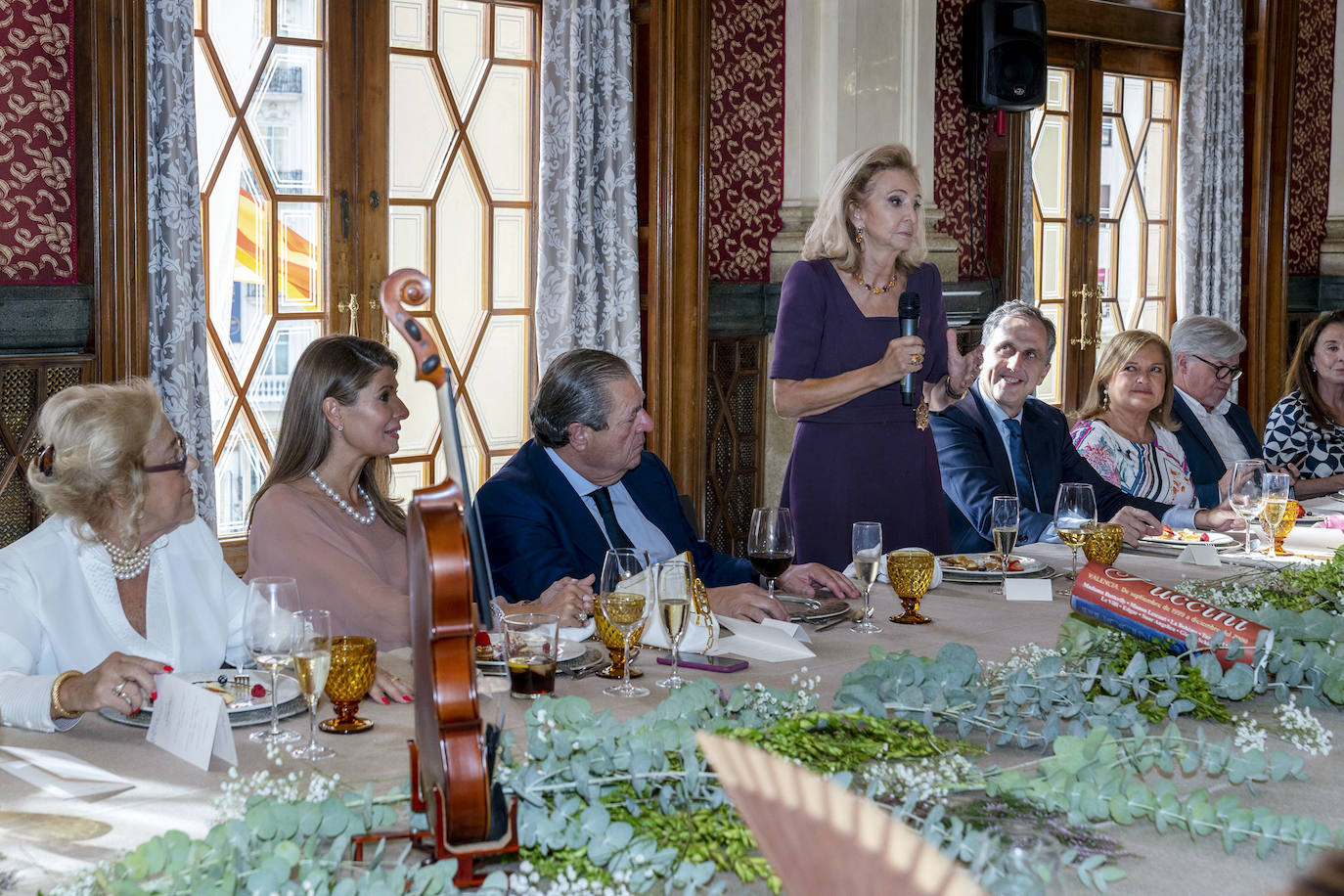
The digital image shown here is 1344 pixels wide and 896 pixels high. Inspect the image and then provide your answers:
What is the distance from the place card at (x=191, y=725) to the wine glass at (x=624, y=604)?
1.69ft

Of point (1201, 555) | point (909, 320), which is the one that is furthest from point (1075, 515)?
point (909, 320)

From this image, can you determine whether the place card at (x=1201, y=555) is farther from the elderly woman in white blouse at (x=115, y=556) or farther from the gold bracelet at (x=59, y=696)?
the gold bracelet at (x=59, y=696)

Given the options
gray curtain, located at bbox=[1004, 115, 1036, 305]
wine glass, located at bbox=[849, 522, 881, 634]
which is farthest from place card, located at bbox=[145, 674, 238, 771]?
gray curtain, located at bbox=[1004, 115, 1036, 305]

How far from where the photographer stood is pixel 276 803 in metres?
1.19

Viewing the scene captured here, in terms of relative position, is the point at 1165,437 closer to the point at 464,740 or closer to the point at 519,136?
the point at 519,136

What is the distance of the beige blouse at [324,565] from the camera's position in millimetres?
2510

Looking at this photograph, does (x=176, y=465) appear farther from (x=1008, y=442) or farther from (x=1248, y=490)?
(x=1008, y=442)

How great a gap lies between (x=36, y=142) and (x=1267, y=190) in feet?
20.3

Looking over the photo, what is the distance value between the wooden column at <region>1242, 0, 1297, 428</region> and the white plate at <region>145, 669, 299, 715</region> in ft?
22.5

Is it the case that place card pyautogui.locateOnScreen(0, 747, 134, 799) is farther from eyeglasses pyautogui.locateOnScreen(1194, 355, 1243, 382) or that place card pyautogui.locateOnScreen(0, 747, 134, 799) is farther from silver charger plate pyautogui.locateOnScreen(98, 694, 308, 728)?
eyeglasses pyautogui.locateOnScreen(1194, 355, 1243, 382)

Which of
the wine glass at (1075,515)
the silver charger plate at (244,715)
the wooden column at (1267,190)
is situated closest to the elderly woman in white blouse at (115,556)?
the silver charger plate at (244,715)

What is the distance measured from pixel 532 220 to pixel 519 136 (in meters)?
0.30

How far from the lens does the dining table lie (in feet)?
4.14

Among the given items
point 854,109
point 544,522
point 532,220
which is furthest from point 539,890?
point 854,109
